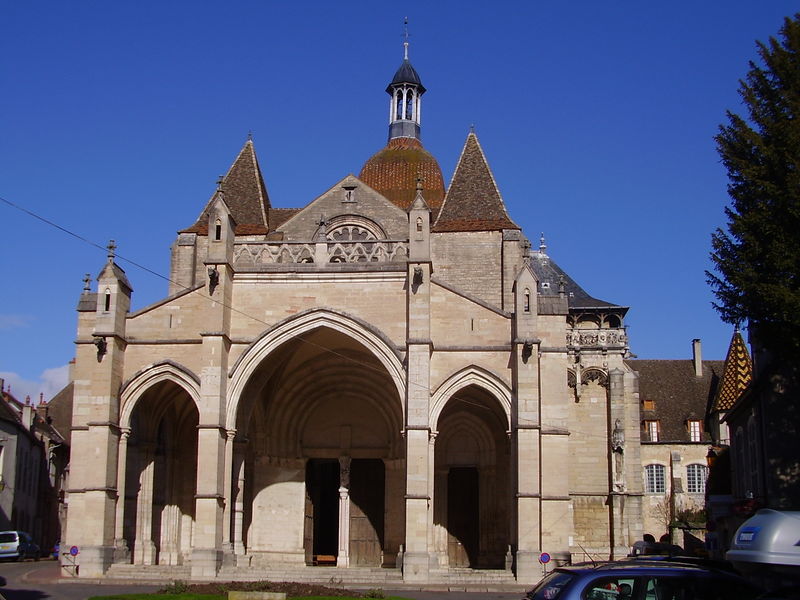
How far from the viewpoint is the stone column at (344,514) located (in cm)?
2675

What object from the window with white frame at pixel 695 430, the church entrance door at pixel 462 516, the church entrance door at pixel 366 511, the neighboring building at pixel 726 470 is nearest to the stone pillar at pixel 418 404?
the church entrance door at pixel 462 516

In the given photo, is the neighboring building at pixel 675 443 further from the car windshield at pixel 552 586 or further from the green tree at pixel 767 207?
the car windshield at pixel 552 586

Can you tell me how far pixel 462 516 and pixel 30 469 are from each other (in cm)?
2148

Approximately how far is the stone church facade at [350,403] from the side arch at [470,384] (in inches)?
1.4

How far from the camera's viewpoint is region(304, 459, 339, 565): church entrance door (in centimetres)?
2902

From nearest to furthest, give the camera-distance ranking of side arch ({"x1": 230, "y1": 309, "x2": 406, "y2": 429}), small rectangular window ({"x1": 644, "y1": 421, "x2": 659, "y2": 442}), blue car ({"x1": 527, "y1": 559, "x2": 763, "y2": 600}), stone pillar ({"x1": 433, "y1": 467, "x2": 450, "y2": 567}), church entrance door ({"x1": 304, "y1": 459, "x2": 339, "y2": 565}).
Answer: blue car ({"x1": 527, "y1": 559, "x2": 763, "y2": 600}) < side arch ({"x1": 230, "y1": 309, "x2": 406, "y2": 429}) < stone pillar ({"x1": 433, "y1": 467, "x2": 450, "y2": 567}) < church entrance door ({"x1": 304, "y1": 459, "x2": 339, "y2": 565}) < small rectangular window ({"x1": 644, "y1": 421, "x2": 659, "y2": 442})

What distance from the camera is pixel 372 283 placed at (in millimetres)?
24984

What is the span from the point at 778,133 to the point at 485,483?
14922mm

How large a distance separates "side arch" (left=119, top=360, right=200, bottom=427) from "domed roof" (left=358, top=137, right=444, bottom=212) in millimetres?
11778

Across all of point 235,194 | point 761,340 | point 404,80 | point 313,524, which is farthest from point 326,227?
point 761,340

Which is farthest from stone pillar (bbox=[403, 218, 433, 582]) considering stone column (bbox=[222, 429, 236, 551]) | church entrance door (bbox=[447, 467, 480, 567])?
church entrance door (bbox=[447, 467, 480, 567])

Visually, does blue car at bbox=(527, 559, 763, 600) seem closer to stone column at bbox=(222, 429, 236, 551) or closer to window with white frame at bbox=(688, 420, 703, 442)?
stone column at bbox=(222, 429, 236, 551)

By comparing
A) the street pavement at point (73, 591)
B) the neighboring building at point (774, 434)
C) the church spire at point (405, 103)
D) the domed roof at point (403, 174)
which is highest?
the church spire at point (405, 103)

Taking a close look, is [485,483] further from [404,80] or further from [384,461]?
[404,80]
